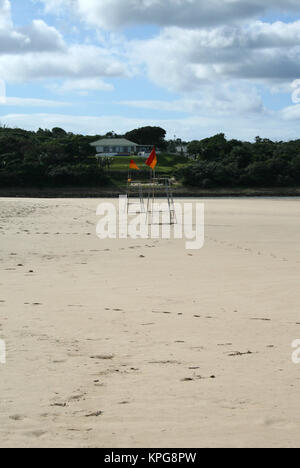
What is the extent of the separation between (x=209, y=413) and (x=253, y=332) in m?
2.25

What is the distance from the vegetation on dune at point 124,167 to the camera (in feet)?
207

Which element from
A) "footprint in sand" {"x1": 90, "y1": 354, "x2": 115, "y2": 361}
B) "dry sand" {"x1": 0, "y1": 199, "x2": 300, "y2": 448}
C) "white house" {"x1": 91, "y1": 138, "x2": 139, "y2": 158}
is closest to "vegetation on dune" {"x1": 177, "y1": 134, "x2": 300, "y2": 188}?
"white house" {"x1": 91, "y1": 138, "x2": 139, "y2": 158}

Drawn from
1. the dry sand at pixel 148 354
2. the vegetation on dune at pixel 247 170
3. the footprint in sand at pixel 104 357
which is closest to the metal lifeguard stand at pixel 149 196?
the vegetation on dune at pixel 247 170

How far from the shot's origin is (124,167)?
76.1 metres

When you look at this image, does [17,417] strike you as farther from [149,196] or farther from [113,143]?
[113,143]

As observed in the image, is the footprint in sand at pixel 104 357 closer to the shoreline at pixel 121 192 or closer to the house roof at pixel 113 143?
the shoreline at pixel 121 192

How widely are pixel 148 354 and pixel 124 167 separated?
234 feet

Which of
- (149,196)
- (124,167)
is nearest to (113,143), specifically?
(124,167)

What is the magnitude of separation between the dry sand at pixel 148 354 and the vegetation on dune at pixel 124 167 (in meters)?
52.6

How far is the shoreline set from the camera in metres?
57.8
